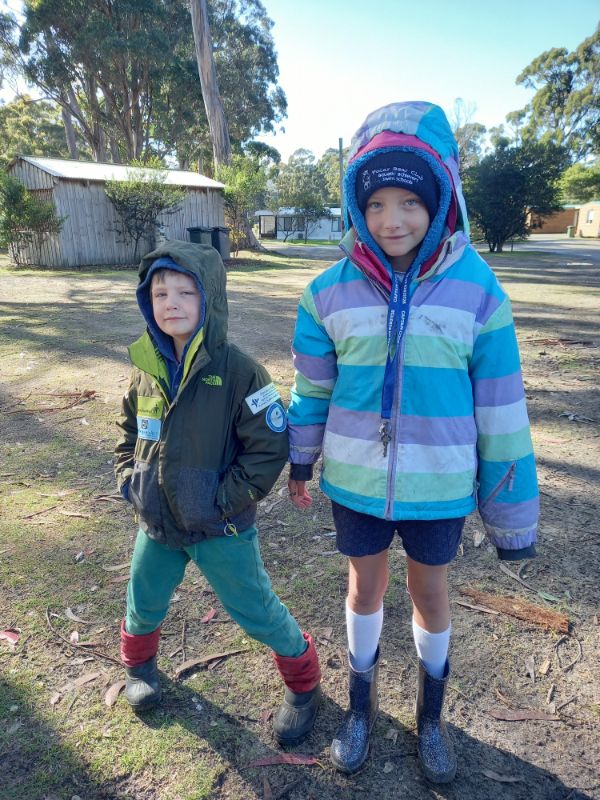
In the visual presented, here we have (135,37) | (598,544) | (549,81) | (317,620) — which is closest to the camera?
(317,620)

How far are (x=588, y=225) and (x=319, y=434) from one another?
57.2m

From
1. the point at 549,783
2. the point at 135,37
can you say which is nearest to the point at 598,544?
the point at 549,783

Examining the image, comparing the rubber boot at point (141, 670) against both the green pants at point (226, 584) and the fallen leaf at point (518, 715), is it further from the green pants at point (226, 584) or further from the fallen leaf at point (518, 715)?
the fallen leaf at point (518, 715)

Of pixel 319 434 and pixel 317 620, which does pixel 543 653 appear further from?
pixel 319 434

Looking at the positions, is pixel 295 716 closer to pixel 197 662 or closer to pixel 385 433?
pixel 197 662

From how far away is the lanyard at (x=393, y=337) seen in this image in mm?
1720

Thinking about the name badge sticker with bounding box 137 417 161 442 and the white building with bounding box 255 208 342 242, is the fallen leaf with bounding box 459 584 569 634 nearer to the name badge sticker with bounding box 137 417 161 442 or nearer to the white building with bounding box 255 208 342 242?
the name badge sticker with bounding box 137 417 161 442

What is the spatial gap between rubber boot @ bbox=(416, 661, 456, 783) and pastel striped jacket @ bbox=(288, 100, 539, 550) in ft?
1.91

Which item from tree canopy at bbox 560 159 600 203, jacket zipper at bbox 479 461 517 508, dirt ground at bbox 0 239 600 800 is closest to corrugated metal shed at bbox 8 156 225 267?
dirt ground at bbox 0 239 600 800

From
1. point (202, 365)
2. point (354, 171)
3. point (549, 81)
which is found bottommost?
point (202, 365)

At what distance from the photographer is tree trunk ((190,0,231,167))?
21344 millimetres

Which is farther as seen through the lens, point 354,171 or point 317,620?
point 317,620

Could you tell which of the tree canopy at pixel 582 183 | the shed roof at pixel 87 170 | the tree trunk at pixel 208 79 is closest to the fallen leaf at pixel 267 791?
the shed roof at pixel 87 170

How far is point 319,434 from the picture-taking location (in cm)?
197
